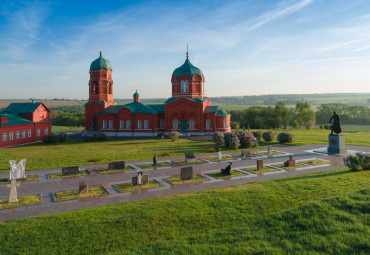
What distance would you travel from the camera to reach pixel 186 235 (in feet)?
27.1

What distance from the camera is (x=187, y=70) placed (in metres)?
42.2

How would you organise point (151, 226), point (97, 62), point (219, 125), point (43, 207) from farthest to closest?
point (97, 62) → point (219, 125) → point (43, 207) → point (151, 226)

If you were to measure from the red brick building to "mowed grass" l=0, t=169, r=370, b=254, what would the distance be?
2716 centimetres

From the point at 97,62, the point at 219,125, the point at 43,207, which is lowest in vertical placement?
the point at 43,207

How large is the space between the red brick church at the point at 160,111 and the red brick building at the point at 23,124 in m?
7.93

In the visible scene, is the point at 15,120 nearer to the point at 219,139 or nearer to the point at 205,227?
the point at 219,139

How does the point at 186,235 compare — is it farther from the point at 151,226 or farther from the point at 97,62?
the point at 97,62

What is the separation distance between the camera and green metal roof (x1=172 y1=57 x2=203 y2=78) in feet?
138

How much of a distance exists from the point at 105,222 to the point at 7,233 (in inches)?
118

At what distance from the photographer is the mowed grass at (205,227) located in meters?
7.39

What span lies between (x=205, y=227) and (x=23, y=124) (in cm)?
3365

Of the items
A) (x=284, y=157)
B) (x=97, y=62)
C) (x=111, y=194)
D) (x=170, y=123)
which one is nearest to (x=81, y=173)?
(x=111, y=194)

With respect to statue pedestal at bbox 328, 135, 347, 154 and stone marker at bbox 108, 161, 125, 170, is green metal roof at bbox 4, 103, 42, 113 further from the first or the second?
statue pedestal at bbox 328, 135, 347, 154

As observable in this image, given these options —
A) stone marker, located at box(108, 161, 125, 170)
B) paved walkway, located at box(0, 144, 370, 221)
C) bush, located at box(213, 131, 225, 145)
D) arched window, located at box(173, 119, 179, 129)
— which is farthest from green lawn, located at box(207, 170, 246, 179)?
arched window, located at box(173, 119, 179, 129)
